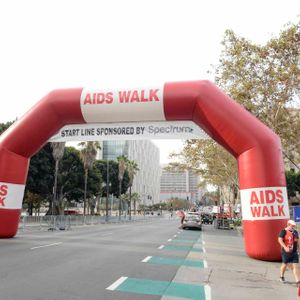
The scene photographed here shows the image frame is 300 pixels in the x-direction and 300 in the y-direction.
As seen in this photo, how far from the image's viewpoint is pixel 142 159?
161250 mm

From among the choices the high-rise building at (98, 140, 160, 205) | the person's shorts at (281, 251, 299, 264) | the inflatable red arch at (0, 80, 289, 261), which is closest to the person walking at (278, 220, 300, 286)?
the person's shorts at (281, 251, 299, 264)

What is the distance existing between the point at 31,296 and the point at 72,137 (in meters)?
10.8

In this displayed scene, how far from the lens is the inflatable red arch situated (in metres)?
13.0

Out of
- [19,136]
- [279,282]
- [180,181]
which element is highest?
[180,181]

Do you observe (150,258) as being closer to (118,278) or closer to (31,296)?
(118,278)

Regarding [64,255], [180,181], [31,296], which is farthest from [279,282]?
[180,181]

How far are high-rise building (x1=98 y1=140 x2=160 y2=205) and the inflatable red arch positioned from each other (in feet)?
329

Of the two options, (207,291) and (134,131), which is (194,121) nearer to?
(134,131)

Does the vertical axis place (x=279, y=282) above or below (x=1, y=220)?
below

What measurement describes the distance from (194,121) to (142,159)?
146m

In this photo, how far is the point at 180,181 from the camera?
19012 centimetres

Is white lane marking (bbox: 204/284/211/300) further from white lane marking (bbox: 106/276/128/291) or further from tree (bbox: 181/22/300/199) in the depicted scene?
tree (bbox: 181/22/300/199)

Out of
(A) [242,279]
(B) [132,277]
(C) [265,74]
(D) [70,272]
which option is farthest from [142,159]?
(B) [132,277]

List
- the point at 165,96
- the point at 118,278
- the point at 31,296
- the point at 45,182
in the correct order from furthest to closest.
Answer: the point at 45,182 → the point at 165,96 → the point at 118,278 → the point at 31,296
